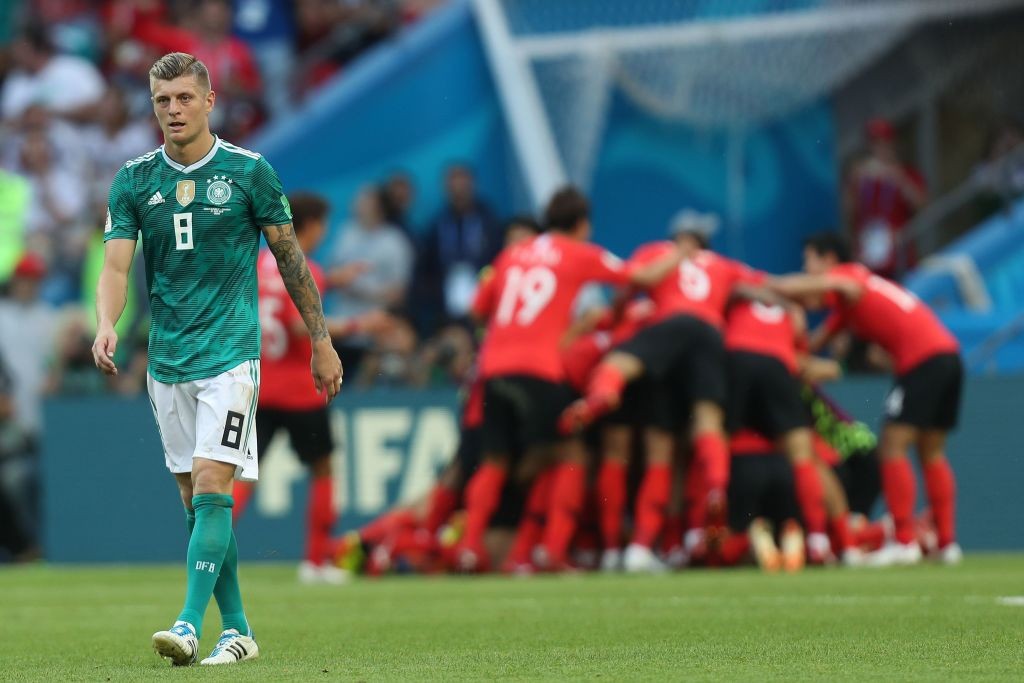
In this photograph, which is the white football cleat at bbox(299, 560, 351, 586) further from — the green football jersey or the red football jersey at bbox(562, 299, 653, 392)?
the green football jersey

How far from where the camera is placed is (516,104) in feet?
59.0

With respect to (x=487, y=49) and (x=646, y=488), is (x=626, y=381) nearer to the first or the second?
(x=646, y=488)

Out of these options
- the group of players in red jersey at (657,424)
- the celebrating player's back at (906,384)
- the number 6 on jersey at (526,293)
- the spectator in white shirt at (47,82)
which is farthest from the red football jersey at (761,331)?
the spectator in white shirt at (47,82)

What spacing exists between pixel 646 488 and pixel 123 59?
29.8 ft

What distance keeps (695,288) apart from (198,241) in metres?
6.49

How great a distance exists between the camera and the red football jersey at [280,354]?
38.2 ft

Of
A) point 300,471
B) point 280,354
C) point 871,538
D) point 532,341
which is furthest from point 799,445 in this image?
point 300,471

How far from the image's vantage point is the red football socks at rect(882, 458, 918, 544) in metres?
12.4

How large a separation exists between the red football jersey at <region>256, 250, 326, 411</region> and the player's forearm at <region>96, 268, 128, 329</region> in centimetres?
507

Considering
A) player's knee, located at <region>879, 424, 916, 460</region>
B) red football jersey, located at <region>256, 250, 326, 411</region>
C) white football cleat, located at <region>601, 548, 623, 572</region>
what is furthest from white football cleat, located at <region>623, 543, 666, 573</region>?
red football jersey, located at <region>256, 250, 326, 411</region>

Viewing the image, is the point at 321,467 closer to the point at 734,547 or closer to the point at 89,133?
the point at 734,547

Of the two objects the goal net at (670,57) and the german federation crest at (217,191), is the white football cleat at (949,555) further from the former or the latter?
the german federation crest at (217,191)

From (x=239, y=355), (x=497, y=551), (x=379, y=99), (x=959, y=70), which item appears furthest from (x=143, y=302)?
(x=239, y=355)

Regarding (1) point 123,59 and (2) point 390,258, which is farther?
(1) point 123,59
